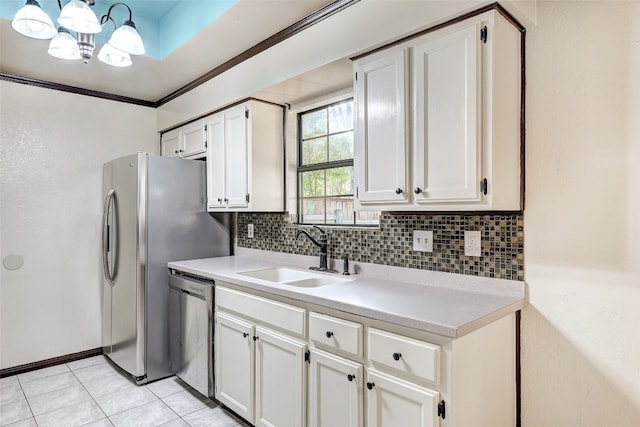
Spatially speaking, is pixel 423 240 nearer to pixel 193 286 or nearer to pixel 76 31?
pixel 193 286

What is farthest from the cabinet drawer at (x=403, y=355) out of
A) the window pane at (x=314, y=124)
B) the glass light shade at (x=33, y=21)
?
the glass light shade at (x=33, y=21)

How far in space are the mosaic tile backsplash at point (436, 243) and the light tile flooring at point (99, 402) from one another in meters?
1.24

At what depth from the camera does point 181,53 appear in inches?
104

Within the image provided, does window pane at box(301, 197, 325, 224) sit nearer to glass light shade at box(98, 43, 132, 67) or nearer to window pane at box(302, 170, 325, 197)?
window pane at box(302, 170, 325, 197)

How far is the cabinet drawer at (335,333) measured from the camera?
1.56 metres

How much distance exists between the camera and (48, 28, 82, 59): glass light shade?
2.06 metres

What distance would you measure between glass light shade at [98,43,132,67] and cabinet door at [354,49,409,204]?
1.44 meters

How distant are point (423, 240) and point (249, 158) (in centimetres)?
143

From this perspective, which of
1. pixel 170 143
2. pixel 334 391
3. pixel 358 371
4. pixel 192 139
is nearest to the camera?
pixel 358 371

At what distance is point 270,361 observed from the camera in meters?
1.99

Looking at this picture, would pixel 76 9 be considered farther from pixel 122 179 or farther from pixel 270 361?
pixel 270 361

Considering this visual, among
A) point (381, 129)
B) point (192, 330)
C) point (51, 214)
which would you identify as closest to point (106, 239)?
point (51, 214)

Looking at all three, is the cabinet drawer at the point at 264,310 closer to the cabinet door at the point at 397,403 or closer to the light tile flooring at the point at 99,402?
the cabinet door at the point at 397,403

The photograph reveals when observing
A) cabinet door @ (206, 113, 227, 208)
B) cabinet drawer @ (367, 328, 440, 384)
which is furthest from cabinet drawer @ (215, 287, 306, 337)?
cabinet door @ (206, 113, 227, 208)
